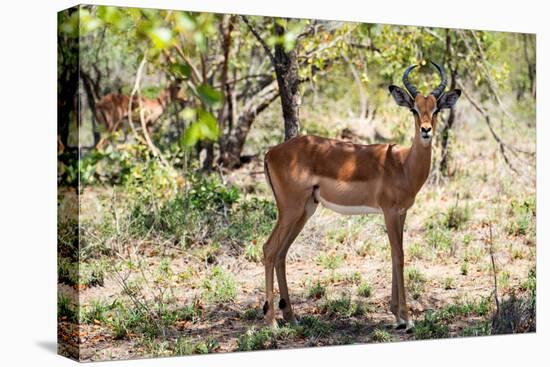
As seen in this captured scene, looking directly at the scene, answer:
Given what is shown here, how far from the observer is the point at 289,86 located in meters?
8.84

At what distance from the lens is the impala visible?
10.2 metres

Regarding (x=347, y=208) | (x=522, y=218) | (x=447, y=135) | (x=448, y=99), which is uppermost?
(x=448, y=99)

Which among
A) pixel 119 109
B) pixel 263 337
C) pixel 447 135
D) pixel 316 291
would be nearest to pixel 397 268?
Result: pixel 316 291

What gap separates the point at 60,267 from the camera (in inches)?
284

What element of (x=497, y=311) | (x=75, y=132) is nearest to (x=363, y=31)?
(x=497, y=311)

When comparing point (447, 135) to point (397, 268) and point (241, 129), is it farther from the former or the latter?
point (397, 268)

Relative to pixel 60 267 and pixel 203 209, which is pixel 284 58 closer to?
pixel 203 209

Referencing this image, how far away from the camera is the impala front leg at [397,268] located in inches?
306

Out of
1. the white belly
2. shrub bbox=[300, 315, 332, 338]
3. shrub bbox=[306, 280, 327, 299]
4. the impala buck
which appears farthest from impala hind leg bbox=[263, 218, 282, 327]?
shrub bbox=[306, 280, 327, 299]

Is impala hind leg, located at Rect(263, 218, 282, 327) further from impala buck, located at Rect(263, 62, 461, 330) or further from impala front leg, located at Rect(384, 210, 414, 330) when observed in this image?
impala front leg, located at Rect(384, 210, 414, 330)

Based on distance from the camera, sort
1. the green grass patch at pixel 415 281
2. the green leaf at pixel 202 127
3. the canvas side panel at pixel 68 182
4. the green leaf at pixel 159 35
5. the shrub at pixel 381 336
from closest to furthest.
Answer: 1. the green leaf at pixel 202 127
2. the green leaf at pixel 159 35
3. the canvas side panel at pixel 68 182
4. the shrub at pixel 381 336
5. the green grass patch at pixel 415 281

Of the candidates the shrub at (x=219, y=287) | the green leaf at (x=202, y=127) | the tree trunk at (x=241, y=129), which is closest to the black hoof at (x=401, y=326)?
the shrub at (x=219, y=287)

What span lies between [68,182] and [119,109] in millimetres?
A: 3767

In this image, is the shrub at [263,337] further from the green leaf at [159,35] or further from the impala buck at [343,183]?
the green leaf at [159,35]
